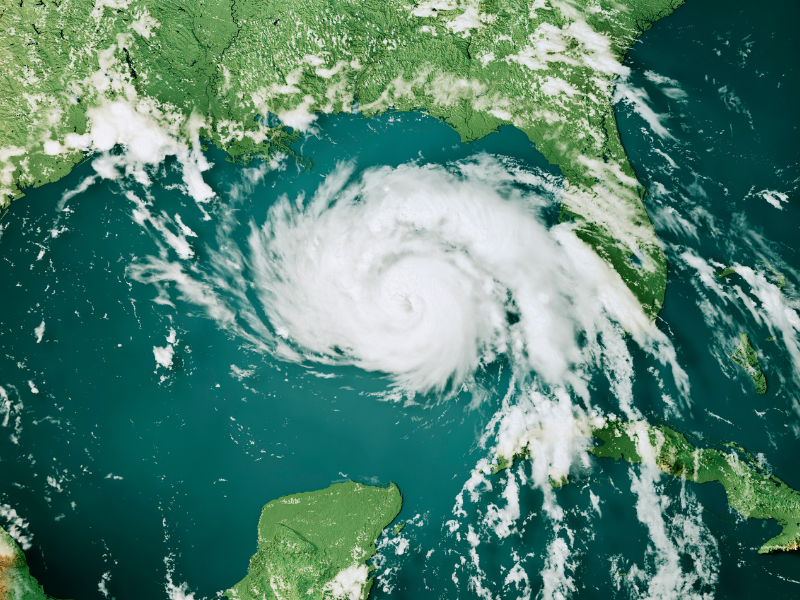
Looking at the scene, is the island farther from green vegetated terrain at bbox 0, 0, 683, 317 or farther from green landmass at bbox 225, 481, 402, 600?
green landmass at bbox 225, 481, 402, 600

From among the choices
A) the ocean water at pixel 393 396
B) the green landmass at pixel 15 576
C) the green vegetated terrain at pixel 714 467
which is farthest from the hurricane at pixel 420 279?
the green landmass at pixel 15 576

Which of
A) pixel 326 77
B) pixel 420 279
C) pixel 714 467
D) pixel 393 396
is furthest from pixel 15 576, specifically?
pixel 714 467

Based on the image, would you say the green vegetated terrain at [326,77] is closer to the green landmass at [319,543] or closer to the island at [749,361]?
the island at [749,361]

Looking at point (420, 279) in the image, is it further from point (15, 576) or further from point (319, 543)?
point (15, 576)

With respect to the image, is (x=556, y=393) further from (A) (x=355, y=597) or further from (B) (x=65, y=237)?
(B) (x=65, y=237)

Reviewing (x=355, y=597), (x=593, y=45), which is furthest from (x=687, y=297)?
(x=355, y=597)

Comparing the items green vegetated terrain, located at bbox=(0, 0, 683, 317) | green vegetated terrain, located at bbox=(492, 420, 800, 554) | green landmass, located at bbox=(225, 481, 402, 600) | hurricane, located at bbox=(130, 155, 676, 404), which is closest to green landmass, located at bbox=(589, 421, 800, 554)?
green vegetated terrain, located at bbox=(492, 420, 800, 554)
